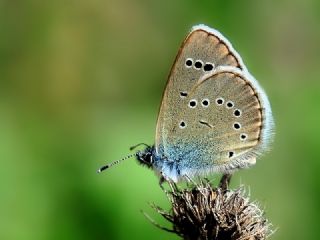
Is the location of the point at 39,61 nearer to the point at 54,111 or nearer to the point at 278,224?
the point at 54,111

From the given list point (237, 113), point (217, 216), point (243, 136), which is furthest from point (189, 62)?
point (217, 216)

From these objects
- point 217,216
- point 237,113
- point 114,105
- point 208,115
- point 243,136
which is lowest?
point 217,216

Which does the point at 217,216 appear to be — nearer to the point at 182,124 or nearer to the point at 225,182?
the point at 225,182

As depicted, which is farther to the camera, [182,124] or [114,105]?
[114,105]

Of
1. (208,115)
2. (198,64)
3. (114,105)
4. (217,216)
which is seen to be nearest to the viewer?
(217,216)


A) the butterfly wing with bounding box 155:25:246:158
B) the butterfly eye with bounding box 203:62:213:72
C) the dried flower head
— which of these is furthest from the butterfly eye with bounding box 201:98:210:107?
the dried flower head

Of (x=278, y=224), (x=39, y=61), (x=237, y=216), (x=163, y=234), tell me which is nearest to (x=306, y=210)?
(x=278, y=224)

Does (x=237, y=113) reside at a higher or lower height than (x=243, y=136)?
higher
